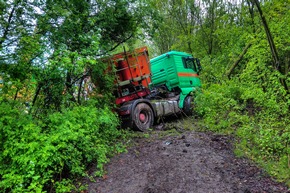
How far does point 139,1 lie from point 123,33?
1.15 m

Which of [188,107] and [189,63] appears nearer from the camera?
[188,107]

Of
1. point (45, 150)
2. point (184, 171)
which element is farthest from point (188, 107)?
point (45, 150)

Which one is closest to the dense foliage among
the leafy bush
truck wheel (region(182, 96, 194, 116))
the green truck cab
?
truck wheel (region(182, 96, 194, 116))

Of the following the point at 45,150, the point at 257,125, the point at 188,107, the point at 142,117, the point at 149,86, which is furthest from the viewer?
the point at 188,107

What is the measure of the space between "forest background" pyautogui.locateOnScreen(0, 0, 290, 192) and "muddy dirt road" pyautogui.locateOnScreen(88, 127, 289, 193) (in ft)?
1.06

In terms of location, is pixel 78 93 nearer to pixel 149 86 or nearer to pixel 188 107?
pixel 149 86

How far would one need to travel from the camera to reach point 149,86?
8.70 metres

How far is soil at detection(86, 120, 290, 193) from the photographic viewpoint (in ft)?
11.9

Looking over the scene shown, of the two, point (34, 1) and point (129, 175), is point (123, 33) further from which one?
point (129, 175)

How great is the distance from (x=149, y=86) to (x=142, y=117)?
66.5 inches

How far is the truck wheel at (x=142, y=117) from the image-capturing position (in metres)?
7.02

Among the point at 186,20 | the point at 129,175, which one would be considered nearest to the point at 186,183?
the point at 129,175

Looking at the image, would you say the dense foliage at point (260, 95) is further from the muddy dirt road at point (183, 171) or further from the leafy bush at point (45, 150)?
the leafy bush at point (45, 150)

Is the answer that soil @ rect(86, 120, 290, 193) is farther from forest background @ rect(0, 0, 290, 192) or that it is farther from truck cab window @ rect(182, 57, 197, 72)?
truck cab window @ rect(182, 57, 197, 72)
